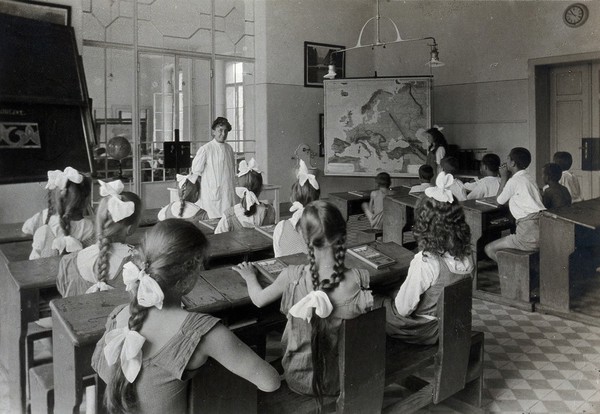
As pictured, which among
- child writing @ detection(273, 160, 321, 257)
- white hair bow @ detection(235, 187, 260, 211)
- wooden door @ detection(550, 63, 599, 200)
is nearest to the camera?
child writing @ detection(273, 160, 321, 257)

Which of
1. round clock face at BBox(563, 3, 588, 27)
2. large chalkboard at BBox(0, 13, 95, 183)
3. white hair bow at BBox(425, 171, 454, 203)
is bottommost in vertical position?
white hair bow at BBox(425, 171, 454, 203)

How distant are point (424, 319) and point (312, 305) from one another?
758 millimetres

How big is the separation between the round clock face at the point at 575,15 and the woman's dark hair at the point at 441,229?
5896 millimetres

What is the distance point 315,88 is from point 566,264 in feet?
19.0

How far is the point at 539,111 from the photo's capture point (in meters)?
7.63

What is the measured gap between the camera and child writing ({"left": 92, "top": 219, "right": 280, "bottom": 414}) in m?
1.35

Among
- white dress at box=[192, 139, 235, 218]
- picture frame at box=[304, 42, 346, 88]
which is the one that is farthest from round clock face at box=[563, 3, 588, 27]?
white dress at box=[192, 139, 235, 218]

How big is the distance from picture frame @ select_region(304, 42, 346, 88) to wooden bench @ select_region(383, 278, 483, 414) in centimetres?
687

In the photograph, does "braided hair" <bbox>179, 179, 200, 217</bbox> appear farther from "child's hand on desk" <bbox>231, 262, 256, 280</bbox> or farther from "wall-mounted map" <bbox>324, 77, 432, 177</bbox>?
"wall-mounted map" <bbox>324, 77, 432, 177</bbox>

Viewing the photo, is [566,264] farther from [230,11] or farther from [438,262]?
[230,11]

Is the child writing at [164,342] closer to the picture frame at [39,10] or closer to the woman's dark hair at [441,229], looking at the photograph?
the woman's dark hair at [441,229]

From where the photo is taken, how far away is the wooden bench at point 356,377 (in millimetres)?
1733

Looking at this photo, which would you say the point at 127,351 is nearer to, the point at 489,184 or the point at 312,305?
the point at 312,305

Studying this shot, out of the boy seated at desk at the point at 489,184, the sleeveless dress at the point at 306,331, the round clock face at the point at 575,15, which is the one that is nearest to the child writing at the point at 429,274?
the sleeveless dress at the point at 306,331
